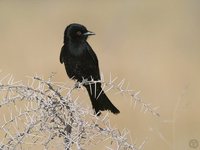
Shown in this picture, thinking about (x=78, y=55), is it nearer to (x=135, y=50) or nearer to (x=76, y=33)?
(x=76, y=33)

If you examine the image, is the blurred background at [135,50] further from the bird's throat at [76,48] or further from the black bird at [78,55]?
the bird's throat at [76,48]

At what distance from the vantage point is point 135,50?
14.6m

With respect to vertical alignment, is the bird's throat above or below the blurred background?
above

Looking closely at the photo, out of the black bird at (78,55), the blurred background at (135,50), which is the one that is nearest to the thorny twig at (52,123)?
the black bird at (78,55)

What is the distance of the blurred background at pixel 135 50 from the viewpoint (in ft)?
32.2

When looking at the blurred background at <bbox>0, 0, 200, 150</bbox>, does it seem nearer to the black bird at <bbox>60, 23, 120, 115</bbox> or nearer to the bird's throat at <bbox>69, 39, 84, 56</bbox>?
the black bird at <bbox>60, 23, 120, 115</bbox>

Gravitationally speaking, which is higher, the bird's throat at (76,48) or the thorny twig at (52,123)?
the bird's throat at (76,48)

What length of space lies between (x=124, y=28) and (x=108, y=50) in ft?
6.06

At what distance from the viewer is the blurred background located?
982 centimetres

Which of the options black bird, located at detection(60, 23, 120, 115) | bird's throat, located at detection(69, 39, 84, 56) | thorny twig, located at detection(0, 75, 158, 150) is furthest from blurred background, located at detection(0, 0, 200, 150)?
thorny twig, located at detection(0, 75, 158, 150)

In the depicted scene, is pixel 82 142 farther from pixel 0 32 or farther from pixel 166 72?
pixel 0 32

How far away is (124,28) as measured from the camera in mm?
16266

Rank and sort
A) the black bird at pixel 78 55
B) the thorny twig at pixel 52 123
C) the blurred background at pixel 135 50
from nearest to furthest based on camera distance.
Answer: the thorny twig at pixel 52 123 < the black bird at pixel 78 55 < the blurred background at pixel 135 50

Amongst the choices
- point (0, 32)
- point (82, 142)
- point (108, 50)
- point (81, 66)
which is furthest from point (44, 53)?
point (82, 142)
